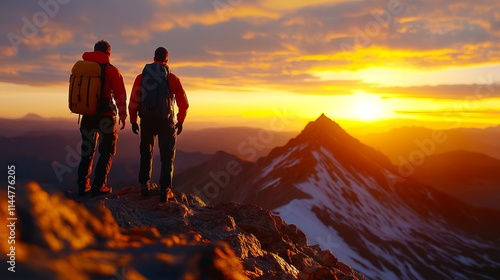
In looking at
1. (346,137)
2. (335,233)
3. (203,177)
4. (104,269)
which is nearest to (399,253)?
(335,233)

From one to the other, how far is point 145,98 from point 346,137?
142 m

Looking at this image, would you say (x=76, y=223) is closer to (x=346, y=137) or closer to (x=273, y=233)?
(x=273, y=233)

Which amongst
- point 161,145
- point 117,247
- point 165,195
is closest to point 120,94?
point 161,145

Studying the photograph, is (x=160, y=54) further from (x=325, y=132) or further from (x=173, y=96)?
(x=325, y=132)

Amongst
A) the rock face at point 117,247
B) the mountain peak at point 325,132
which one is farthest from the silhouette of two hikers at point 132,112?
the mountain peak at point 325,132

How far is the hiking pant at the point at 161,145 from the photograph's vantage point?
30.0ft

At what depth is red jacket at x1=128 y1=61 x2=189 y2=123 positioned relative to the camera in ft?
29.8

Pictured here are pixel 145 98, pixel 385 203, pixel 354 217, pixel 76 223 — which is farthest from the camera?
pixel 385 203

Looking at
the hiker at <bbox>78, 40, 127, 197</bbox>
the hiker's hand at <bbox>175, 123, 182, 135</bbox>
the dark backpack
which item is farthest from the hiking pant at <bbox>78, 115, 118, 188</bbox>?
the hiker's hand at <bbox>175, 123, 182, 135</bbox>

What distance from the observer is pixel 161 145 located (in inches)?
364

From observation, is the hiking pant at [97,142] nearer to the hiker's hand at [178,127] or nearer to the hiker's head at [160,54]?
the hiker's hand at [178,127]

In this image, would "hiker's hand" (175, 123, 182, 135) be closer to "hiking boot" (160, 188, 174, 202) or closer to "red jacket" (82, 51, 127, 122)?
"red jacket" (82, 51, 127, 122)

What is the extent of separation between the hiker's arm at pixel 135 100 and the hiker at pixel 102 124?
20 centimetres

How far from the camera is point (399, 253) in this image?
87375mm
